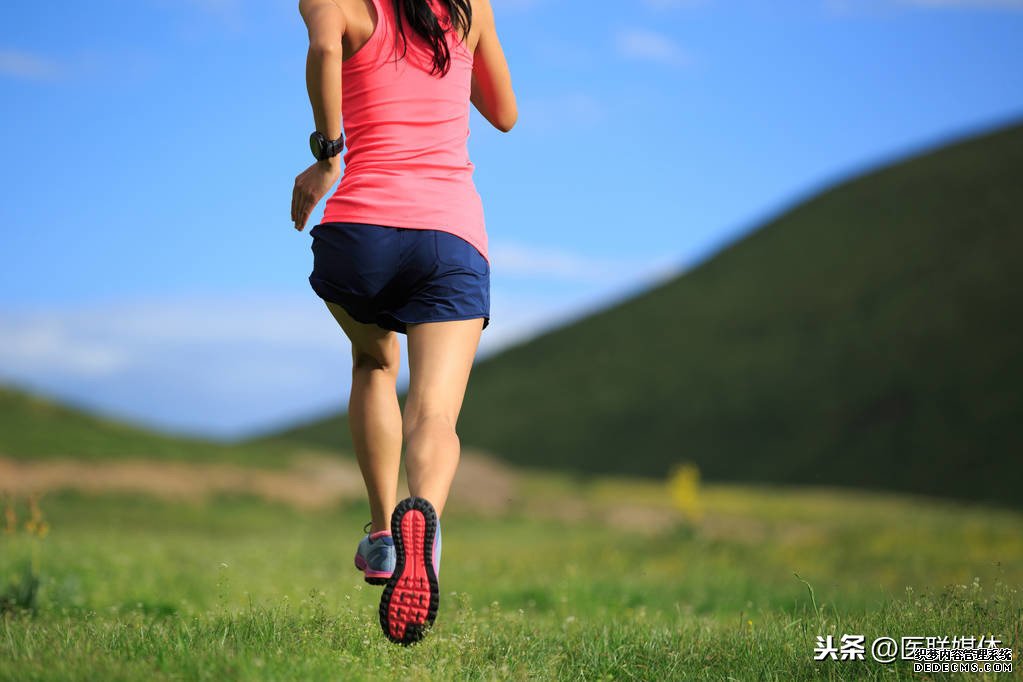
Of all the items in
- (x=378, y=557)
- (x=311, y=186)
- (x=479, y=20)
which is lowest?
(x=378, y=557)

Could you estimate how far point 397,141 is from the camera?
3840mm

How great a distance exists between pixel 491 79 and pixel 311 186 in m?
0.86

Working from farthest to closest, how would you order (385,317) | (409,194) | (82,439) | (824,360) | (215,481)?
(824,360) < (82,439) < (215,481) < (385,317) < (409,194)

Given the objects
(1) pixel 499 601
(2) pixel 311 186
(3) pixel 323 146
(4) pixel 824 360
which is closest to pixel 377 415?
(2) pixel 311 186

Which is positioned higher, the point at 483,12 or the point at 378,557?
the point at 483,12

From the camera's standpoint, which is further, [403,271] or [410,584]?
[403,271]

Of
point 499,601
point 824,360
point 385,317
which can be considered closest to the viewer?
point 385,317

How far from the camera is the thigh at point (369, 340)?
4.16 meters

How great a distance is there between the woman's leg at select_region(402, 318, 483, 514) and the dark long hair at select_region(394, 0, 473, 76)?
0.95 metres

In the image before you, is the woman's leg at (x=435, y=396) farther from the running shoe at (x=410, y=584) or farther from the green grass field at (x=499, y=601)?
the green grass field at (x=499, y=601)

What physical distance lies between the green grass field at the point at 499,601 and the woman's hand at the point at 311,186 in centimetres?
138

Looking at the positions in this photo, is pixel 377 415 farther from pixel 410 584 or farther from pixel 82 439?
pixel 82 439

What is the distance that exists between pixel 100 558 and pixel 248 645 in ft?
23.3

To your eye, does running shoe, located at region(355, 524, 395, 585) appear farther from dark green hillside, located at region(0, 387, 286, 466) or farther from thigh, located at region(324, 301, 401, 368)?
dark green hillside, located at region(0, 387, 286, 466)
